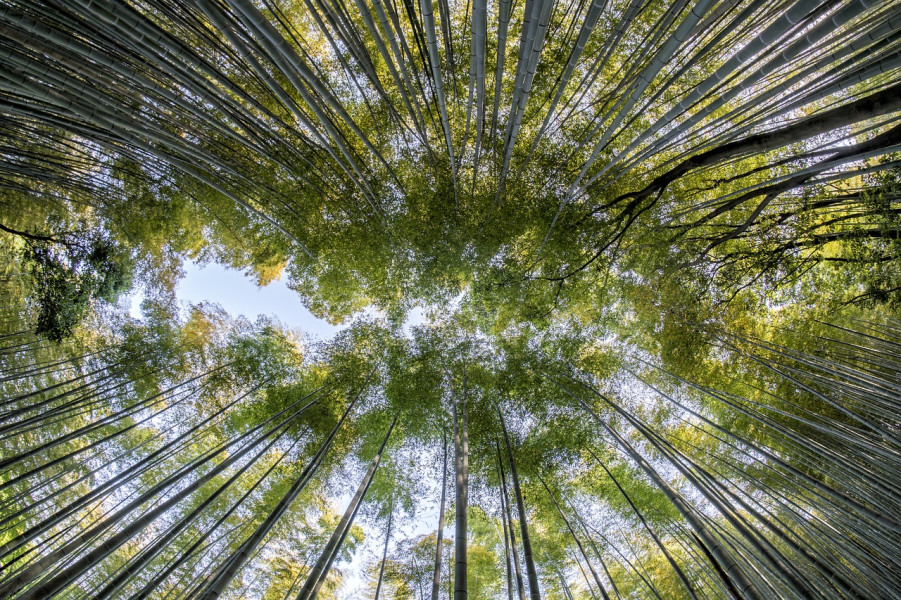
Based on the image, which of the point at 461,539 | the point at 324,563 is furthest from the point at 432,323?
the point at 461,539

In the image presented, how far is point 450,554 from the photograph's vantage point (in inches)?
268

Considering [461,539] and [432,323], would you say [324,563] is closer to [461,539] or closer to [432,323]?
[461,539]

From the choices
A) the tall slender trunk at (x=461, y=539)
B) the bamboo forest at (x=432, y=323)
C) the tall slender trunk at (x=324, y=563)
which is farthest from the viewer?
the bamboo forest at (x=432, y=323)

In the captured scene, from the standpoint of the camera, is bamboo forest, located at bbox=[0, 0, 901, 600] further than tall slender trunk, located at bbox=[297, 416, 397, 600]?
Yes

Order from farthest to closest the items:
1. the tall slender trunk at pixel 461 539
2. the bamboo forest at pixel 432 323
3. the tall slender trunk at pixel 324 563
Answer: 1. the bamboo forest at pixel 432 323
2. the tall slender trunk at pixel 324 563
3. the tall slender trunk at pixel 461 539

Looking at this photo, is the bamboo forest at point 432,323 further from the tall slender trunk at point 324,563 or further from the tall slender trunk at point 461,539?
the tall slender trunk at point 461,539

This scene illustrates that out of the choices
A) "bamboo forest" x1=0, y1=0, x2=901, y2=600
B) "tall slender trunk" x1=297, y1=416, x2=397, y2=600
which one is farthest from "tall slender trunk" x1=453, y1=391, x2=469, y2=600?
"bamboo forest" x1=0, y1=0, x2=901, y2=600

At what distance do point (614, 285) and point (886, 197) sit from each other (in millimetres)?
2935

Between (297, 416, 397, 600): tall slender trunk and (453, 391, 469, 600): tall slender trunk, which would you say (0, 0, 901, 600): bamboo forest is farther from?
(453, 391, 469, 600): tall slender trunk

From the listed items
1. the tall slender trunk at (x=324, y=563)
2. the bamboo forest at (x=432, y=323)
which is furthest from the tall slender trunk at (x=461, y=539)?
the bamboo forest at (x=432, y=323)

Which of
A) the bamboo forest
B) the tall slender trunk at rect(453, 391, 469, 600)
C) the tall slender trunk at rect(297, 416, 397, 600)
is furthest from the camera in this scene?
the bamboo forest

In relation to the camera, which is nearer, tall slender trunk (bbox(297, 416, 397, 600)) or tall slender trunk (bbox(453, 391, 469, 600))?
tall slender trunk (bbox(453, 391, 469, 600))

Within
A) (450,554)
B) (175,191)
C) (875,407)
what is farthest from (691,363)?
(175,191)

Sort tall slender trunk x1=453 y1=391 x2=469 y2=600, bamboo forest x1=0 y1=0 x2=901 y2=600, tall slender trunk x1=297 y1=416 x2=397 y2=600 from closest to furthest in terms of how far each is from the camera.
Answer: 1. tall slender trunk x1=453 y1=391 x2=469 y2=600
2. tall slender trunk x1=297 y1=416 x2=397 y2=600
3. bamboo forest x1=0 y1=0 x2=901 y2=600
